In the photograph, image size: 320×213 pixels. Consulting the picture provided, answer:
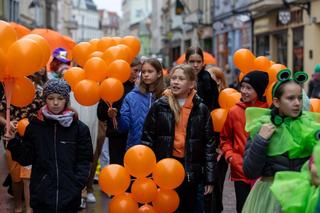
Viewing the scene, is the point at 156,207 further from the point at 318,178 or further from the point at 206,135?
the point at 318,178

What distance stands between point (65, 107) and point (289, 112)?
1945 mm

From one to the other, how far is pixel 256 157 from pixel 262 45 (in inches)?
1083

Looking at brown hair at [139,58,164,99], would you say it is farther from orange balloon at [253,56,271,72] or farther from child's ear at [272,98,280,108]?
child's ear at [272,98,280,108]

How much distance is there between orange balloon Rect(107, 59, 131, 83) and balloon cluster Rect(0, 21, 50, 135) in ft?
4.19

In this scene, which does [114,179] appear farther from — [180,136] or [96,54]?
[96,54]

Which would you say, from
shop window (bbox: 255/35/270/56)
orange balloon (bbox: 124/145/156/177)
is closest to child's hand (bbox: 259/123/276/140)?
orange balloon (bbox: 124/145/156/177)

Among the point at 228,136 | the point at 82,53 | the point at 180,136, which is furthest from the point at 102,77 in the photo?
the point at 228,136

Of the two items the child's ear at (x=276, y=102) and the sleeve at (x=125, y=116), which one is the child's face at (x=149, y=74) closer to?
the sleeve at (x=125, y=116)

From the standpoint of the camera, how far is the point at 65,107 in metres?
5.68

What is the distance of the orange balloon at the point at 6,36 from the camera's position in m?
5.71

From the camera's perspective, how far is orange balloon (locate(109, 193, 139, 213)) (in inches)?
227

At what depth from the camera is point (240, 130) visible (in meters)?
6.12

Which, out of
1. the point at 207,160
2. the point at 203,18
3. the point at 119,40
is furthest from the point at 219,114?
the point at 203,18

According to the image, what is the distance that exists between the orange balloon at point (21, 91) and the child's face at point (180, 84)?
128 centimetres
